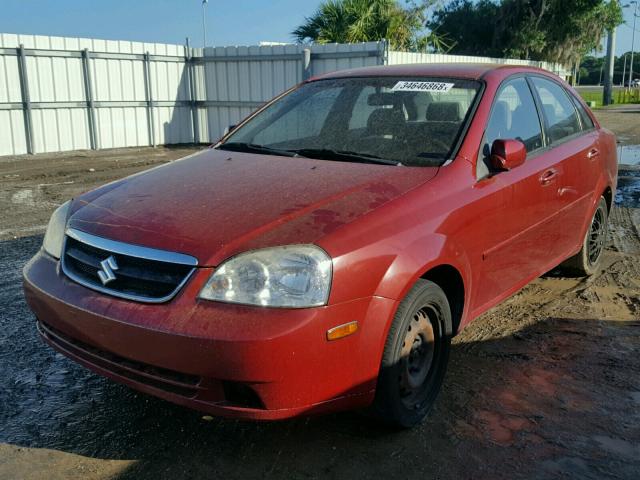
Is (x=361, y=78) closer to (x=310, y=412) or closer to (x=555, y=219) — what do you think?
(x=555, y=219)

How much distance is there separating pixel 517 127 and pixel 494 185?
68cm

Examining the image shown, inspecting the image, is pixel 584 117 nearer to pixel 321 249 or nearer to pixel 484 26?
pixel 321 249

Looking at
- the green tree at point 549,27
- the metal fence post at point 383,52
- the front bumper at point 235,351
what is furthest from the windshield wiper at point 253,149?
the green tree at point 549,27

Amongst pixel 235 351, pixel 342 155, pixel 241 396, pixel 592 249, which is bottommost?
pixel 592 249

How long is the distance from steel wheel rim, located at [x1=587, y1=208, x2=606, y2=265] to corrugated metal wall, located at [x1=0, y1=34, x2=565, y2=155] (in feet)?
29.0

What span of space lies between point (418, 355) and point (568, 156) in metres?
2.07

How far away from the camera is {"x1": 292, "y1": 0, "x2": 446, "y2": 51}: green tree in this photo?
60.9 feet

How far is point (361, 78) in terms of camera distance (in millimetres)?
4145

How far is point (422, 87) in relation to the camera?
3.81m

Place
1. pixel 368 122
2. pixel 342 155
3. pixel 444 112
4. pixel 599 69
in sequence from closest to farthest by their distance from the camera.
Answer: pixel 342 155
pixel 444 112
pixel 368 122
pixel 599 69

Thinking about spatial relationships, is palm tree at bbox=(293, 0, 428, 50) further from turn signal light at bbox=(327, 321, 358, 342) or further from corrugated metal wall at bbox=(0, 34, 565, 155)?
turn signal light at bbox=(327, 321, 358, 342)

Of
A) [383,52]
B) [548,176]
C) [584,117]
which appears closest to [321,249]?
[548,176]

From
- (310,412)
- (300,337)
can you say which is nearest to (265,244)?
(300,337)

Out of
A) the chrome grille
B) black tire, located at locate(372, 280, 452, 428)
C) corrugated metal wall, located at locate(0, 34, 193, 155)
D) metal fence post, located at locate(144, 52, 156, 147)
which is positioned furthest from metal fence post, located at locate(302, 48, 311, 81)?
the chrome grille
